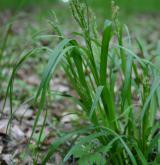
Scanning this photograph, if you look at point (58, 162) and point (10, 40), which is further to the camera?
point (10, 40)

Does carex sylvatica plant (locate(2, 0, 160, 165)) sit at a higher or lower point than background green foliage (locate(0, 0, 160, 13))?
lower

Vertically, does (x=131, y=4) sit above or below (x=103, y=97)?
above

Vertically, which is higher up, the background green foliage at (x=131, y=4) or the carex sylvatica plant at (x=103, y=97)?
the background green foliage at (x=131, y=4)

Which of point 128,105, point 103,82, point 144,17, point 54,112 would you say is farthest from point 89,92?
point 144,17

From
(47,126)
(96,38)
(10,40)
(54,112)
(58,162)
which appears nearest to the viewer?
(96,38)

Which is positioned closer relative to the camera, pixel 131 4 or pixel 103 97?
pixel 103 97

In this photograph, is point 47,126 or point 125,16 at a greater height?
point 125,16

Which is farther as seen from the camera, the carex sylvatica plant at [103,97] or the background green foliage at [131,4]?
the background green foliage at [131,4]

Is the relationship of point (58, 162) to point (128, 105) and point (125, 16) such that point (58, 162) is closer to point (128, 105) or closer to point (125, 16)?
point (128, 105)

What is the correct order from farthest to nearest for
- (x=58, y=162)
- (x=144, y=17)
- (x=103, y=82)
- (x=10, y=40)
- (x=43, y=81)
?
(x=144, y=17) → (x=10, y=40) → (x=58, y=162) → (x=103, y=82) → (x=43, y=81)

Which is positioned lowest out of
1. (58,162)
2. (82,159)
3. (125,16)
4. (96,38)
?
(58,162)

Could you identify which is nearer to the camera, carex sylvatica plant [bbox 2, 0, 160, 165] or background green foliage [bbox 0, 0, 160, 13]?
carex sylvatica plant [bbox 2, 0, 160, 165]
